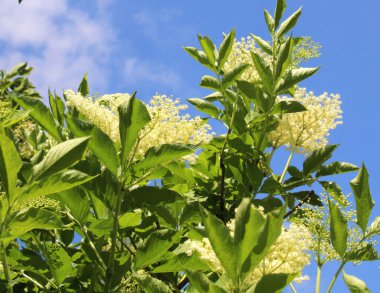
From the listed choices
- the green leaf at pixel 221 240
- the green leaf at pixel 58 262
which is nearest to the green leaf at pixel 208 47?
the green leaf at pixel 58 262

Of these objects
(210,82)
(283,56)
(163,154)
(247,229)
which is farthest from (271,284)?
(210,82)

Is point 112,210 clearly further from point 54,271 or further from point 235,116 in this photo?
point 235,116

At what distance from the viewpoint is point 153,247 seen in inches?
85.2

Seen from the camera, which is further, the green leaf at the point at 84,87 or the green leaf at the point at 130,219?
the green leaf at the point at 84,87

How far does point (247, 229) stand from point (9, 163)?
592mm

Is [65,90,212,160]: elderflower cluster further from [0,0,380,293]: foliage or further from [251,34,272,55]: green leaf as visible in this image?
[251,34,272,55]: green leaf

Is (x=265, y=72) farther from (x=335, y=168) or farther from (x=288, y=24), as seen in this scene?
(x=335, y=168)

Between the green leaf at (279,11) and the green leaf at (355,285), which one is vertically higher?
the green leaf at (279,11)

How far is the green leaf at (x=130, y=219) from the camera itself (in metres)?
2.29

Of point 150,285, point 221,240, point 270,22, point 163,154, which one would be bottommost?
point 150,285

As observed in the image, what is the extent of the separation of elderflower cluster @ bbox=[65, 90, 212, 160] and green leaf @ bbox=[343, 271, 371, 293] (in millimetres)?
830

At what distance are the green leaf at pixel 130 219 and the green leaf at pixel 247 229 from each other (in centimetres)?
88

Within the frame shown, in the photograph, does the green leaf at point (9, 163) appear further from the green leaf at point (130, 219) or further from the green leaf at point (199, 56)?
the green leaf at point (199, 56)

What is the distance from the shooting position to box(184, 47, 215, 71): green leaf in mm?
2928
